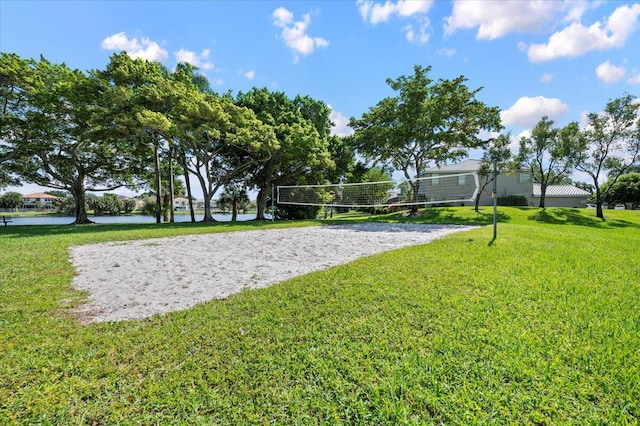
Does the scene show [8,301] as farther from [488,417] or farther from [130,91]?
[130,91]

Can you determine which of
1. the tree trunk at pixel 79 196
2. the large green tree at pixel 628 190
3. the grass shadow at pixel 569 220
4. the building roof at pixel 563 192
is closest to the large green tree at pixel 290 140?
the tree trunk at pixel 79 196

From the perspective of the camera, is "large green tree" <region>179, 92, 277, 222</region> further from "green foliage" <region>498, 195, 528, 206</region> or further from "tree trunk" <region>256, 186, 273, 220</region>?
"green foliage" <region>498, 195, 528, 206</region>

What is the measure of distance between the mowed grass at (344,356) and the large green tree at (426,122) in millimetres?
14735

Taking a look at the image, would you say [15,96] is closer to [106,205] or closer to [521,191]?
[106,205]

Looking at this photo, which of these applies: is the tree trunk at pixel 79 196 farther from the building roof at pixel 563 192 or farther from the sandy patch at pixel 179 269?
the building roof at pixel 563 192

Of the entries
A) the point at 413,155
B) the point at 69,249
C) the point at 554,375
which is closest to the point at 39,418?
the point at 554,375

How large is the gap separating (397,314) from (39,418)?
2.86 metres

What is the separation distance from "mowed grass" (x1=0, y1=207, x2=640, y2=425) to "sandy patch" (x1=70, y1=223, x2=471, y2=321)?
14.2 inches

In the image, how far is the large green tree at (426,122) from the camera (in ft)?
59.2

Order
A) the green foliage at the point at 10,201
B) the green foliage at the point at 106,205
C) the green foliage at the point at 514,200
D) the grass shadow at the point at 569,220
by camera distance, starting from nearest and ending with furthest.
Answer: the grass shadow at the point at 569,220, the green foliage at the point at 514,200, the green foliage at the point at 10,201, the green foliage at the point at 106,205

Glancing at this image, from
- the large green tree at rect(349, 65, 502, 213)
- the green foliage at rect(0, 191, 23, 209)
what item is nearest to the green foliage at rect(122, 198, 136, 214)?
the green foliage at rect(0, 191, 23, 209)

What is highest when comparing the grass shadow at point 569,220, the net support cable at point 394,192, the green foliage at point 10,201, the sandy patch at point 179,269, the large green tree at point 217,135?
the large green tree at point 217,135

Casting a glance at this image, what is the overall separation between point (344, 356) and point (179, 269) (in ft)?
13.6

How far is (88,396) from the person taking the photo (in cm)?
197
